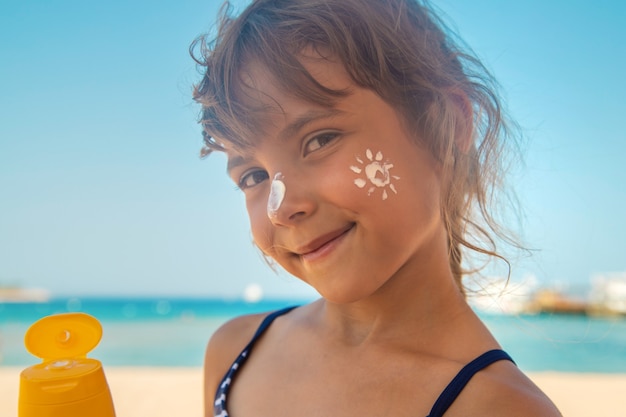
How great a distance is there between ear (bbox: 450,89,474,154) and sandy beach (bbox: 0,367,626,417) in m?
4.70

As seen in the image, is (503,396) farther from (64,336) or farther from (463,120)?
(64,336)

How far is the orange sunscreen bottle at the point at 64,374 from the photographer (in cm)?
75

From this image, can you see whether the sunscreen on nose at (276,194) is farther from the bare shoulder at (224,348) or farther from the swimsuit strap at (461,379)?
the bare shoulder at (224,348)

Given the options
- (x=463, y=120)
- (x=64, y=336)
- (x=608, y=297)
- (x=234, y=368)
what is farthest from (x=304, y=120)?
(x=608, y=297)

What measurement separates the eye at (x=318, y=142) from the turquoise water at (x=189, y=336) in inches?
160

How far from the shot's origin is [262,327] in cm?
141

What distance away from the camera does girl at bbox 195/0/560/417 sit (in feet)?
3.15

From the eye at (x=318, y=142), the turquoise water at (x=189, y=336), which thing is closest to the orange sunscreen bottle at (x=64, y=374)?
the eye at (x=318, y=142)

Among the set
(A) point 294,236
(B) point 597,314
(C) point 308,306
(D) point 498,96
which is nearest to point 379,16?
(D) point 498,96

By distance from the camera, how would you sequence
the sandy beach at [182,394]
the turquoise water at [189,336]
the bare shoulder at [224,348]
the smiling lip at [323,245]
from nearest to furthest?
the smiling lip at [323,245] < the bare shoulder at [224,348] < the sandy beach at [182,394] < the turquoise water at [189,336]

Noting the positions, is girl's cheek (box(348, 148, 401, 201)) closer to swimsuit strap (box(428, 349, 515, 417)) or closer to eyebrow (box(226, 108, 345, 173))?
eyebrow (box(226, 108, 345, 173))

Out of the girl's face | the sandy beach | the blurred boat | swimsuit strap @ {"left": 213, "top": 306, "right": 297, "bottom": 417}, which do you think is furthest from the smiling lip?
the blurred boat

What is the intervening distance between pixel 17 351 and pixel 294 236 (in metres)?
12.1

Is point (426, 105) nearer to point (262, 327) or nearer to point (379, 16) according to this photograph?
point (379, 16)
